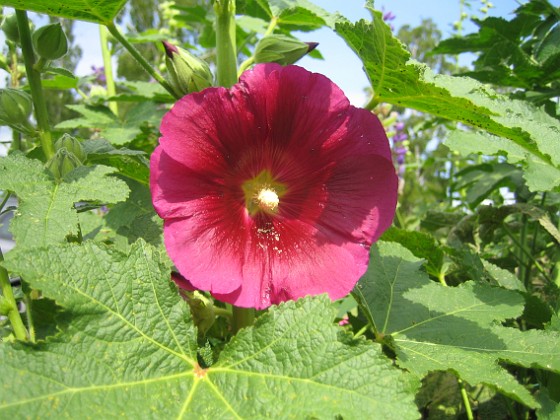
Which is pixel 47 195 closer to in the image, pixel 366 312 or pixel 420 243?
pixel 366 312

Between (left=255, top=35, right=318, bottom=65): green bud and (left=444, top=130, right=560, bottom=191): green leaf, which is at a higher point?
(left=255, top=35, right=318, bottom=65): green bud

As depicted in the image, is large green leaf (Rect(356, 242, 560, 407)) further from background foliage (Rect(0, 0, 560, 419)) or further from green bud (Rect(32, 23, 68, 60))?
green bud (Rect(32, 23, 68, 60))

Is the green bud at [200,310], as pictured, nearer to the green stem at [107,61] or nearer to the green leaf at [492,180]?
the green leaf at [492,180]

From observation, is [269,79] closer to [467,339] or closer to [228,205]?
[228,205]

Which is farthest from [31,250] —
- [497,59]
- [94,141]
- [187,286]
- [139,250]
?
[497,59]

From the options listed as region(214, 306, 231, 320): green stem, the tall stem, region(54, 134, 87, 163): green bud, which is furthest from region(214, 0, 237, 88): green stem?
region(214, 306, 231, 320): green stem

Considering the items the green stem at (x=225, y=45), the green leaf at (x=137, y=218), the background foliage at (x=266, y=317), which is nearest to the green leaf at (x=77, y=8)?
the background foliage at (x=266, y=317)
